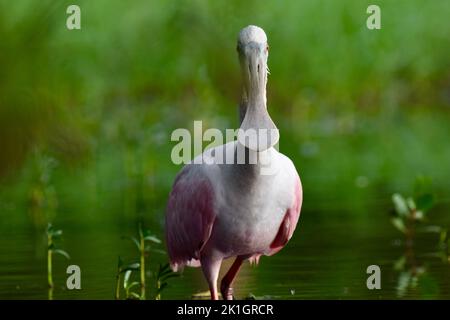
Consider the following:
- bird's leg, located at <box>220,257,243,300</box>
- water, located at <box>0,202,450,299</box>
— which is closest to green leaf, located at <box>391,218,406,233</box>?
water, located at <box>0,202,450,299</box>

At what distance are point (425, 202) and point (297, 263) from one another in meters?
1.23

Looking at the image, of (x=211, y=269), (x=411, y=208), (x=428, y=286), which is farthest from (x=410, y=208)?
(x=211, y=269)

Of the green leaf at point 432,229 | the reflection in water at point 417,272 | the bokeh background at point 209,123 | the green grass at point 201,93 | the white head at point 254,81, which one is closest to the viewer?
the white head at point 254,81

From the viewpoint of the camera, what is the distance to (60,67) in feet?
54.1

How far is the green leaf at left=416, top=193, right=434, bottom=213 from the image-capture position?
1041cm

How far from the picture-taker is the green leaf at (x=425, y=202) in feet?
34.2

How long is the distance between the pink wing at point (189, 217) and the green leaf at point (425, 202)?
2.30 m

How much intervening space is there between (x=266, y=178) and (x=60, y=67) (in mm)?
8829

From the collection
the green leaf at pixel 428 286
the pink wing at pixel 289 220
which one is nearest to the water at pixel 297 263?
the green leaf at pixel 428 286

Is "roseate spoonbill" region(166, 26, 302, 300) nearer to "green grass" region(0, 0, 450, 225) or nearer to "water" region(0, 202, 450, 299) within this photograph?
"water" region(0, 202, 450, 299)

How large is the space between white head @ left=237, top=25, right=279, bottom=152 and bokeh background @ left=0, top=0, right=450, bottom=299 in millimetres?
1281

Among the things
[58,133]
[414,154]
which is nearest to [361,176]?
[414,154]

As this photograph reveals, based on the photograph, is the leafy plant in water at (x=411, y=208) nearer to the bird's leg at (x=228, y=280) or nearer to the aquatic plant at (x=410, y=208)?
the aquatic plant at (x=410, y=208)
